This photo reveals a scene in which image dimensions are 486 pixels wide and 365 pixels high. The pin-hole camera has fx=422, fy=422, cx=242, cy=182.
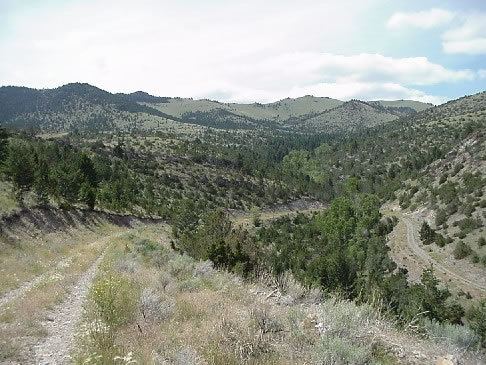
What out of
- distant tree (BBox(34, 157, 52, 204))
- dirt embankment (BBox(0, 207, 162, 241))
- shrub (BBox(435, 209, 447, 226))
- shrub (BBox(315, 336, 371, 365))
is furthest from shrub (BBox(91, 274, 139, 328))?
shrub (BBox(435, 209, 447, 226))

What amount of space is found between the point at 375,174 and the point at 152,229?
335ft

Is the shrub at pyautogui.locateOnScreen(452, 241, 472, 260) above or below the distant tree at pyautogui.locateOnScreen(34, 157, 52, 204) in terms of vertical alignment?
below

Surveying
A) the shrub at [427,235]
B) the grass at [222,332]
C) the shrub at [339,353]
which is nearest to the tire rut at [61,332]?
the grass at [222,332]

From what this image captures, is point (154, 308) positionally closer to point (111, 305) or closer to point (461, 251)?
point (111, 305)

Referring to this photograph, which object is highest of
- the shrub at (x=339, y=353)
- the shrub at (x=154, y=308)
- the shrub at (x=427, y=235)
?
the shrub at (x=339, y=353)

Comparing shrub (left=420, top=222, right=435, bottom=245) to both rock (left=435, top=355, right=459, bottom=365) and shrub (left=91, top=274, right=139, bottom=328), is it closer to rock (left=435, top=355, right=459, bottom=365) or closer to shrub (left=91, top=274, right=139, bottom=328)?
rock (left=435, top=355, right=459, bottom=365)

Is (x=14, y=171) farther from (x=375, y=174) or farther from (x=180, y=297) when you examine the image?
(x=375, y=174)

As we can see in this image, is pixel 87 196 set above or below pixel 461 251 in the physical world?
above

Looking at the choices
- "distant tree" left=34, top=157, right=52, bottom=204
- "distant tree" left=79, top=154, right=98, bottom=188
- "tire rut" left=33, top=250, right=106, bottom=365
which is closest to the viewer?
"tire rut" left=33, top=250, right=106, bottom=365

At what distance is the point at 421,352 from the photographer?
9266mm

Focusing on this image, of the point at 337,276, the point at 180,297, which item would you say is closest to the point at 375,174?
the point at 337,276

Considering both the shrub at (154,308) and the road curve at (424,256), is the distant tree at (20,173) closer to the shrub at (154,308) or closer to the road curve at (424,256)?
the shrub at (154,308)

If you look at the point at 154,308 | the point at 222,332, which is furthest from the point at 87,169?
the point at 222,332

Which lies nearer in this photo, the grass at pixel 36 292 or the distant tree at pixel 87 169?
the grass at pixel 36 292
